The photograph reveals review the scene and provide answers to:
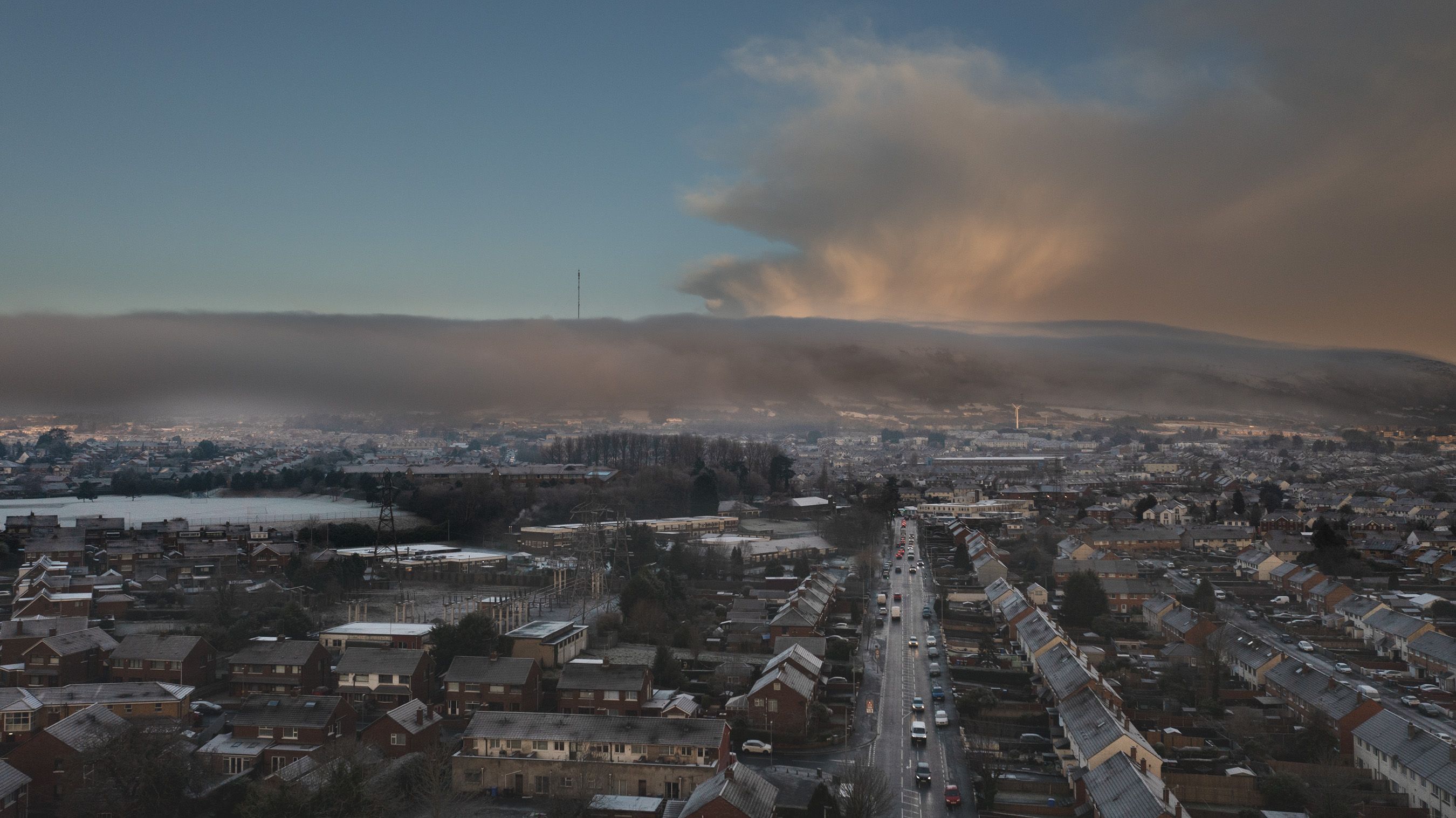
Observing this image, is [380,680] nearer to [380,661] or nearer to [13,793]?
[380,661]

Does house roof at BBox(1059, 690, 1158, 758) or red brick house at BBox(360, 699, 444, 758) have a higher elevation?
house roof at BBox(1059, 690, 1158, 758)

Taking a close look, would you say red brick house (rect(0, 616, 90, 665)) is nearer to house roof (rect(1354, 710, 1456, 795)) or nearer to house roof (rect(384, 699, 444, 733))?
house roof (rect(384, 699, 444, 733))

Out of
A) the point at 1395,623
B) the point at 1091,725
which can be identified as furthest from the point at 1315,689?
the point at 1395,623

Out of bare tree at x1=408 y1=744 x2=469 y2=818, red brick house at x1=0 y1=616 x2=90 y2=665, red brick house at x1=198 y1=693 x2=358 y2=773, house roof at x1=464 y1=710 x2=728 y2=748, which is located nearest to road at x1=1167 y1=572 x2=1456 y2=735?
house roof at x1=464 y1=710 x2=728 y2=748

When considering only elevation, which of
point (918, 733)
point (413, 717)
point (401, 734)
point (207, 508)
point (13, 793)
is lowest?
point (207, 508)

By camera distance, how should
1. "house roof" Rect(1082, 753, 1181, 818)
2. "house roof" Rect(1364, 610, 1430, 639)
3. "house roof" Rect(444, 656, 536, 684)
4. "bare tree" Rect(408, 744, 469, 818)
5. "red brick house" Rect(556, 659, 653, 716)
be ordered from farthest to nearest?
"house roof" Rect(1364, 610, 1430, 639) → "house roof" Rect(444, 656, 536, 684) → "red brick house" Rect(556, 659, 653, 716) → "bare tree" Rect(408, 744, 469, 818) → "house roof" Rect(1082, 753, 1181, 818)

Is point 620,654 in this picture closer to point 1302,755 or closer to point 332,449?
point 1302,755

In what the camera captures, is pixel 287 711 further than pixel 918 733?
No

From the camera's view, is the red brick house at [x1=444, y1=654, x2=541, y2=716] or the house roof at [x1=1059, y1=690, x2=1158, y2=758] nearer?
the house roof at [x1=1059, y1=690, x2=1158, y2=758]
